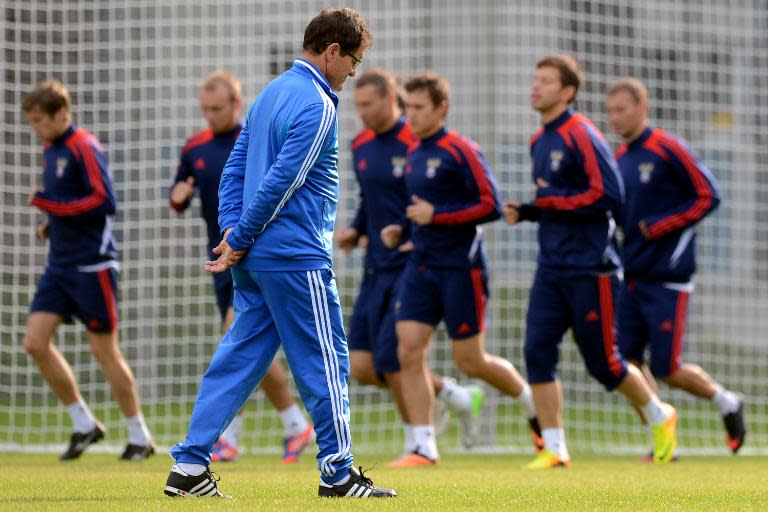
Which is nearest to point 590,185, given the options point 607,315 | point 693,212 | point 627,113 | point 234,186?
point 607,315

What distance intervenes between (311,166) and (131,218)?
6.33 m

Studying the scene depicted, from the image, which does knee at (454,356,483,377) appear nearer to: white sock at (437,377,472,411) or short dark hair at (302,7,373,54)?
white sock at (437,377,472,411)

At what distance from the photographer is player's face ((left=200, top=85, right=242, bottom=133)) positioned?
864 cm

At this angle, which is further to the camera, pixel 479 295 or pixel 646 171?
pixel 646 171

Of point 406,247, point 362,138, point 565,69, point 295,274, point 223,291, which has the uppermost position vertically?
point 565,69

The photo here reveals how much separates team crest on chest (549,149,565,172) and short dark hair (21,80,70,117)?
3119 millimetres

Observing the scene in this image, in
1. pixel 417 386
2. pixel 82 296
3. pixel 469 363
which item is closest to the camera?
pixel 417 386

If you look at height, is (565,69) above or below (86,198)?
above

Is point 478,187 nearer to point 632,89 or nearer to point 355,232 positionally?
point 355,232

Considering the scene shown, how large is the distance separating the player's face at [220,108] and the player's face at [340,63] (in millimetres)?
3419

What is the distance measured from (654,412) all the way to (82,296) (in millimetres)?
3650

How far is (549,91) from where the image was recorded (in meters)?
8.02

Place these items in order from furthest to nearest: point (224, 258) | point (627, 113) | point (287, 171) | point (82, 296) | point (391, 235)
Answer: point (627, 113) → point (82, 296) → point (391, 235) → point (224, 258) → point (287, 171)

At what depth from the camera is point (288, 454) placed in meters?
8.64
